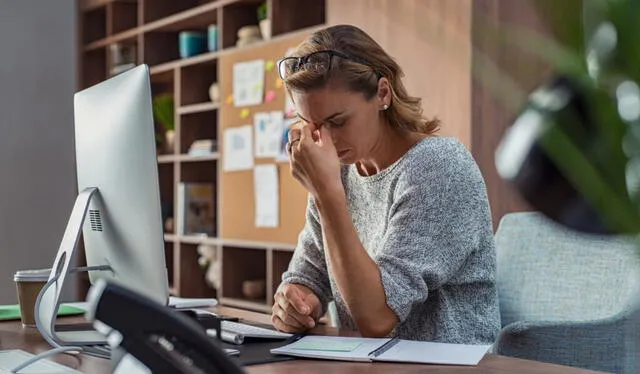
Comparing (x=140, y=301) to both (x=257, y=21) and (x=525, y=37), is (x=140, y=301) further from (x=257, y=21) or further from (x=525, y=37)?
(x=257, y=21)

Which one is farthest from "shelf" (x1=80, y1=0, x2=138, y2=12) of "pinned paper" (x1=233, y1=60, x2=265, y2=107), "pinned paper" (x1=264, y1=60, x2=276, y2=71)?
"pinned paper" (x1=264, y1=60, x2=276, y2=71)

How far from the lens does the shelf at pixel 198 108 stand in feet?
15.1

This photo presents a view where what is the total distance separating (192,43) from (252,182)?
43.8 inches

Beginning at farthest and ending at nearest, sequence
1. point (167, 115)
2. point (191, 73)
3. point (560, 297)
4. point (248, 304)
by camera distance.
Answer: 1. point (167, 115)
2. point (191, 73)
3. point (248, 304)
4. point (560, 297)

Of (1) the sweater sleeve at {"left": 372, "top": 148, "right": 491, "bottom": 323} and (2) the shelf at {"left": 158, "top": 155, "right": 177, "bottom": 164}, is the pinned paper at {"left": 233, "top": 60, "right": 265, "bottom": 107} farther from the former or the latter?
(1) the sweater sleeve at {"left": 372, "top": 148, "right": 491, "bottom": 323}

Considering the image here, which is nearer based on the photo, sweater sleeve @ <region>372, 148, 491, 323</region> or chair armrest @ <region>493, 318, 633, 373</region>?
sweater sleeve @ <region>372, 148, 491, 323</region>

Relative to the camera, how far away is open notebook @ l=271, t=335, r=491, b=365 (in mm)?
1350

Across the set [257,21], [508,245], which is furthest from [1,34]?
[508,245]

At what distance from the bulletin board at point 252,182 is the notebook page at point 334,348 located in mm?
2219

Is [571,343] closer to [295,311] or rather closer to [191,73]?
[295,311]

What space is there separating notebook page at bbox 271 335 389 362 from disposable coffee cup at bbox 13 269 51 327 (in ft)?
1.93

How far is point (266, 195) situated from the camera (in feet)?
13.3

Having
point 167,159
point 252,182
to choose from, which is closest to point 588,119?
point 252,182

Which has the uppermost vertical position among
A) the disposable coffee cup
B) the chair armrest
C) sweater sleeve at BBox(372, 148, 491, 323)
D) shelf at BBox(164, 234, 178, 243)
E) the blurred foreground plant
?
the blurred foreground plant
